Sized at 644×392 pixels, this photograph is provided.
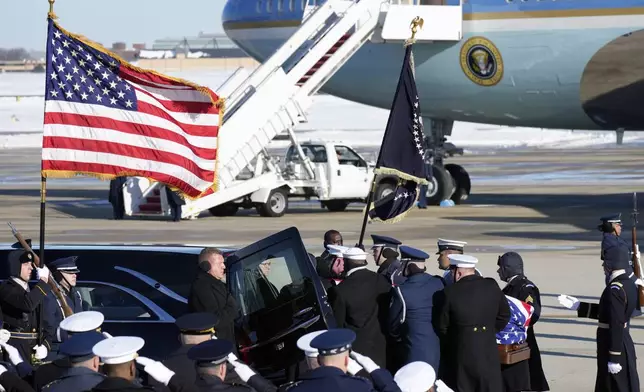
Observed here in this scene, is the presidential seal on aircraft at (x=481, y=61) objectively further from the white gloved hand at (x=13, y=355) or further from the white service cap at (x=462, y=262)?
the white gloved hand at (x=13, y=355)

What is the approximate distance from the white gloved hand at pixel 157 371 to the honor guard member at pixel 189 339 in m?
0.47

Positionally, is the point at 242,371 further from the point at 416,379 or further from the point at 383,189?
the point at 383,189

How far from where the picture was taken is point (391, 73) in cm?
3070

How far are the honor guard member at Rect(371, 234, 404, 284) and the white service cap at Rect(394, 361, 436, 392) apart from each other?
496 cm

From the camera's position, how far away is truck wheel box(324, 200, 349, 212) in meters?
31.8

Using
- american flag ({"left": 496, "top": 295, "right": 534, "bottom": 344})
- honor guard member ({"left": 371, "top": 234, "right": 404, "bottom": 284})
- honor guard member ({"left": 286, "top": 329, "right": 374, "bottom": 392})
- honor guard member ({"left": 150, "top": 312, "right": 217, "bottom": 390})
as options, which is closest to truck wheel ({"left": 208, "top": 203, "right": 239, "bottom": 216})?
honor guard member ({"left": 371, "top": 234, "right": 404, "bottom": 284})

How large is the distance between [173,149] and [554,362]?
14.2 feet

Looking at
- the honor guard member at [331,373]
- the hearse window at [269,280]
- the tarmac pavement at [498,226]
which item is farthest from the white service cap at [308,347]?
the tarmac pavement at [498,226]

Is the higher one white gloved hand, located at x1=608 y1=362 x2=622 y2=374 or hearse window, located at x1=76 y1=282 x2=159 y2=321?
hearse window, located at x1=76 y1=282 x2=159 y2=321

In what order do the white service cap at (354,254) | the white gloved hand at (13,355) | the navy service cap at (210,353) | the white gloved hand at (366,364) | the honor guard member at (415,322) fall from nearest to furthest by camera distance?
the navy service cap at (210,353), the white gloved hand at (366,364), the white gloved hand at (13,355), the honor guard member at (415,322), the white service cap at (354,254)

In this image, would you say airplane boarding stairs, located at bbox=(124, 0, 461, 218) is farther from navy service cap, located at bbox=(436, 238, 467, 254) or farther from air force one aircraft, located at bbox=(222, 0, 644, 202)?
navy service cap, located at bbox=(436, 238, 467, 254)

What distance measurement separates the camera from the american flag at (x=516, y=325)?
10.9m

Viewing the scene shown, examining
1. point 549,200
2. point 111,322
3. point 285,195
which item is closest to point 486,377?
point 111,322

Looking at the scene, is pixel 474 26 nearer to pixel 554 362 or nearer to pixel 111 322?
pixel 554 362
